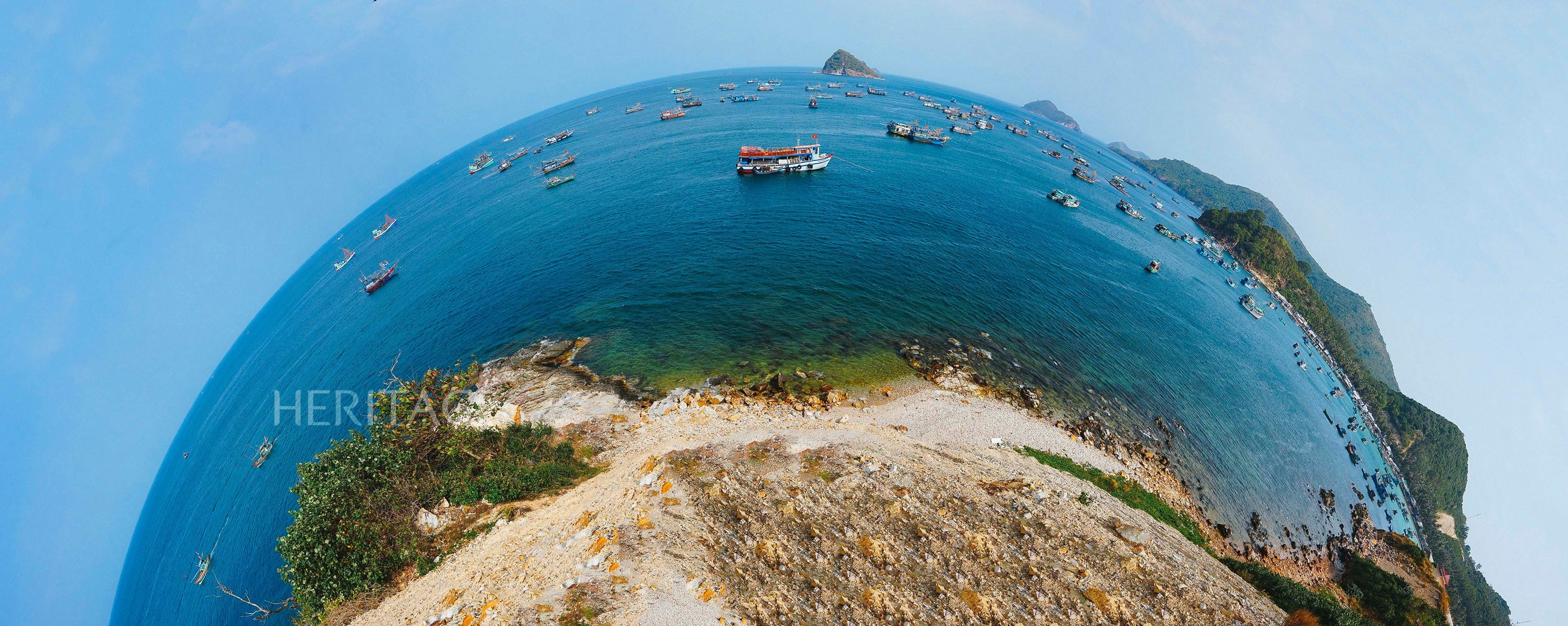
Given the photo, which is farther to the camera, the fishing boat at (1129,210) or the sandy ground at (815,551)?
the fishing boat at (1129,210)

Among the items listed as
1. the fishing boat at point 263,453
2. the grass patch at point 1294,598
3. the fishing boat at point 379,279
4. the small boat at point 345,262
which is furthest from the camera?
the small boat at point 345,262

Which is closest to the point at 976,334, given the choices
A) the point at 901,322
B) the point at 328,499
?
the point at 901,322

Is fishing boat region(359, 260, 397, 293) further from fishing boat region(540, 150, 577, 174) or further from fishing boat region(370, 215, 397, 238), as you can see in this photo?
fishing boat region(370, 215, 397, 238)

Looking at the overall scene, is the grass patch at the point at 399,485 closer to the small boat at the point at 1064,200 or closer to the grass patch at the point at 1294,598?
the grass patch at the point at 1294,598

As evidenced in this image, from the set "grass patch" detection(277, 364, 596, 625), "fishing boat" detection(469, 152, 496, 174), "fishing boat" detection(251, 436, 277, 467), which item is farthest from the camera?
"fishing boat" detection(469, 152, 496, 174)

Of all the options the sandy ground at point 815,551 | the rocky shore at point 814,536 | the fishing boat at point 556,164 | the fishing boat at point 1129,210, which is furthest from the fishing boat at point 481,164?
the fishing boat at point 1129,210

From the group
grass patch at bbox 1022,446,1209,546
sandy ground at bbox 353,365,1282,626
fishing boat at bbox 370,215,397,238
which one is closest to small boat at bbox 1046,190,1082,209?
grass patch at bbox 1022,446,1209,546
